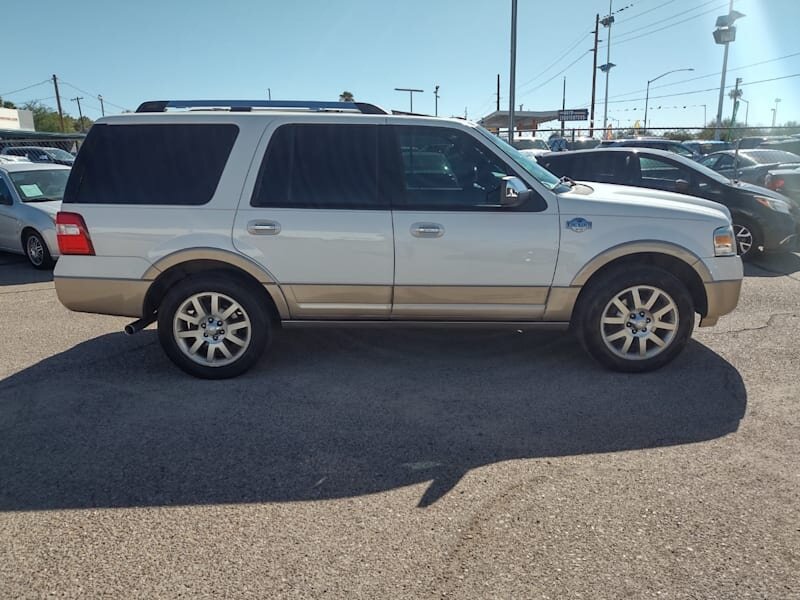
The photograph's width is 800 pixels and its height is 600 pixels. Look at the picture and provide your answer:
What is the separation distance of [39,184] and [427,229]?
849cm

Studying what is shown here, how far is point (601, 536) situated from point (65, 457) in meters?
3.01

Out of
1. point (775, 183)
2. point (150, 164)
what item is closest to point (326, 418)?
point (150, 164)

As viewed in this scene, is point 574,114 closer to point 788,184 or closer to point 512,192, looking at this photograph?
point 788,184

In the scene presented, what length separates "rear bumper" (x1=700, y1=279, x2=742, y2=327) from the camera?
15.3 feet

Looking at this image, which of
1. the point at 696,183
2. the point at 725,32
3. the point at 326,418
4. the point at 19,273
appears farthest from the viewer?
the point at 725,32

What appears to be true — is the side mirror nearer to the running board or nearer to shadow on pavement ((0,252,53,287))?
the running board

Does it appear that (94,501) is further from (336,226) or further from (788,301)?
(788,301)

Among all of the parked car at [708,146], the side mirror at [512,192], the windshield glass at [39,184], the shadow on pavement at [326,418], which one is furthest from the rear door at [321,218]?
the parked car at [708,146]

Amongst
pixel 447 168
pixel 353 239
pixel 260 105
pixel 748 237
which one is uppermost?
pixel 260 105

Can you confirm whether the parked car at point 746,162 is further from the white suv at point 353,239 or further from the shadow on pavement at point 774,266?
the white suv at point 353,239

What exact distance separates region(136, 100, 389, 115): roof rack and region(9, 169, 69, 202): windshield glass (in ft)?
19.3

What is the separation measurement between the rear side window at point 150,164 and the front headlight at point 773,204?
26.1 feet

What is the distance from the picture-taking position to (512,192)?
4.38 m

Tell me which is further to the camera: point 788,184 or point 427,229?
point 788,184
